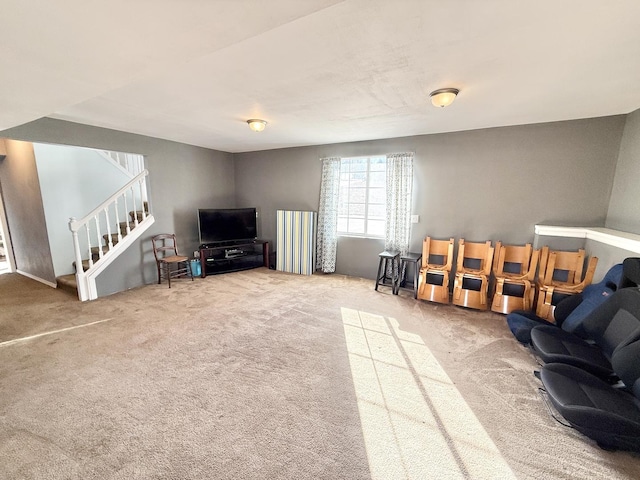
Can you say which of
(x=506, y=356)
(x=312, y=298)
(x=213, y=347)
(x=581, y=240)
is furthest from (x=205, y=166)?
(x=581, y=240)

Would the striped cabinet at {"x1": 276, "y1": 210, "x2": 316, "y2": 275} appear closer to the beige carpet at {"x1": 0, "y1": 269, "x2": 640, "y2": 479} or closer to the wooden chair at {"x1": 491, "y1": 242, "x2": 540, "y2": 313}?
the beige carpet at {"x1": 0, "y1": 269, "x2": 640, "y2": 479}

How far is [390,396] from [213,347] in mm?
1699

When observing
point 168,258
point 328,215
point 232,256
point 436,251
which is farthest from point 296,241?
point 436,251

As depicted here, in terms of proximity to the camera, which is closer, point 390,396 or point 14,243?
point 390,396

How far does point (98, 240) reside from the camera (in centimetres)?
413

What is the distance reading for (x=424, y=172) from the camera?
13.1ft

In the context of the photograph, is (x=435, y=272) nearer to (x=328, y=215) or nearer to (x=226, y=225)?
(x=328, y=215)

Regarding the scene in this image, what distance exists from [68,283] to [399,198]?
5214 mm

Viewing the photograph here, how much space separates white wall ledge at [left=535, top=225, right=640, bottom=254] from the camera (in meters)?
2.30

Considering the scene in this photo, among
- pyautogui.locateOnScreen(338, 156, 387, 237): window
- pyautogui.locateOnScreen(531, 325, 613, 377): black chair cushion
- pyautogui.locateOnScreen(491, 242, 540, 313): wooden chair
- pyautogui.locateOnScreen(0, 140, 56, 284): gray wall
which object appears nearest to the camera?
pyautogui.locateOnScreen(531, 325, 613, 377): black chair cushion

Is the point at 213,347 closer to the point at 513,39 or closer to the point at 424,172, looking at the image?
the point at 513,39

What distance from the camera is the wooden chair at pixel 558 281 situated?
9.61 ft

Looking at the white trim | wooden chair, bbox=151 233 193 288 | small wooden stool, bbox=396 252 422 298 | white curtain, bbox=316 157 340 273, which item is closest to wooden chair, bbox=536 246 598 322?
small wooden stool, bbox=396 252 422 298

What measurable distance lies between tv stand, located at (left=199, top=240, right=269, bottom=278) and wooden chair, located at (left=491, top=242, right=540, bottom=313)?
399 cm
